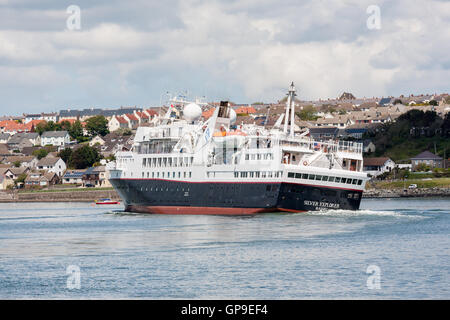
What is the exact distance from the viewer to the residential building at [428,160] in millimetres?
138900

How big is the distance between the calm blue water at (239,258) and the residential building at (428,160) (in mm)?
75687

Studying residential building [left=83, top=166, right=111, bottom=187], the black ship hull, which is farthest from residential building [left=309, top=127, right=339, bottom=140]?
the black ship hull

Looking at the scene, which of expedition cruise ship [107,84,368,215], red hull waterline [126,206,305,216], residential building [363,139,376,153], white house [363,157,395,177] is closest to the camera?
expedition cruise ship [107,84,368,215]

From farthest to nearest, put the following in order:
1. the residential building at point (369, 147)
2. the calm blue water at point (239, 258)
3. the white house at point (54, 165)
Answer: the white house at point (54, 165) → the residential building at point (369, 147) → the calm blue water at point (239, 258)

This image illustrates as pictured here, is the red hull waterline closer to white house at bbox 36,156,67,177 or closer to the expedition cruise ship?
the expedition cruise ship

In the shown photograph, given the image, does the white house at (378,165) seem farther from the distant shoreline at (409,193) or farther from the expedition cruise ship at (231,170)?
the expedition cruise ship at (231,170)

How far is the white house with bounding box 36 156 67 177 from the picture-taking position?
605 feet

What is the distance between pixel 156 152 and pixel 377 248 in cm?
4082

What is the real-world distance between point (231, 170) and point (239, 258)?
29.5 metres

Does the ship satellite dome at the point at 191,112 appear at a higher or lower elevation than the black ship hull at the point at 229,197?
higher

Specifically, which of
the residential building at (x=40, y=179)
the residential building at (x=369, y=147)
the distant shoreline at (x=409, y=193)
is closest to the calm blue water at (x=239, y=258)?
the distant shoreline at (x=409, y=193)

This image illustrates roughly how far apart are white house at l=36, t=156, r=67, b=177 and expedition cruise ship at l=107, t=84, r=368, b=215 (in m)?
100

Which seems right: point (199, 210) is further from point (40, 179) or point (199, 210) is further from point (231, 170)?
point (40, 179)
